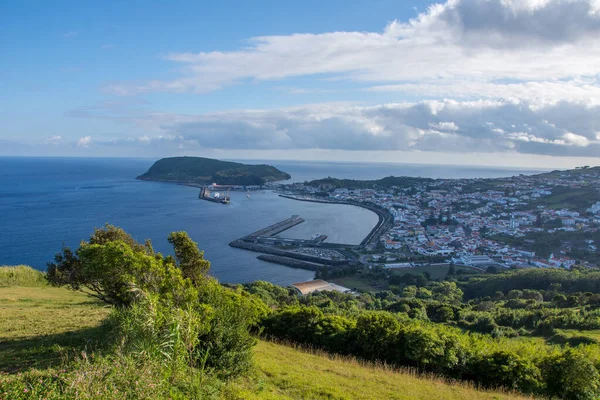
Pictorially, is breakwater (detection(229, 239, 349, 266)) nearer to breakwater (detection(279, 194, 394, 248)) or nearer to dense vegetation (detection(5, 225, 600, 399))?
breakwater (detection(279, 194, 394, 248))

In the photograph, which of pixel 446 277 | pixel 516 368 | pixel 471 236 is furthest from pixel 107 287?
pixel 471 236

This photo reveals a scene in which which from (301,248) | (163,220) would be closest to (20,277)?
(301,248)

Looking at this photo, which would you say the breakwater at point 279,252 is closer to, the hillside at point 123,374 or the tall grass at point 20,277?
the tall grass at point 20,277

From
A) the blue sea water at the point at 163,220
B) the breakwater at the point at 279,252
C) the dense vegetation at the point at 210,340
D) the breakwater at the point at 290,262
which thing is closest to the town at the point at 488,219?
the breakwater at the point at 279,252

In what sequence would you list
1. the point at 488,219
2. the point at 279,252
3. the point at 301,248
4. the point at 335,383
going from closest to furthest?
the point at 335,383
the point at 279,252
the point at 301,248
the point at 488,219

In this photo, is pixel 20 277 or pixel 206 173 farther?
pixel 206 173

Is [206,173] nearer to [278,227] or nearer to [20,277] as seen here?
[278,227]
